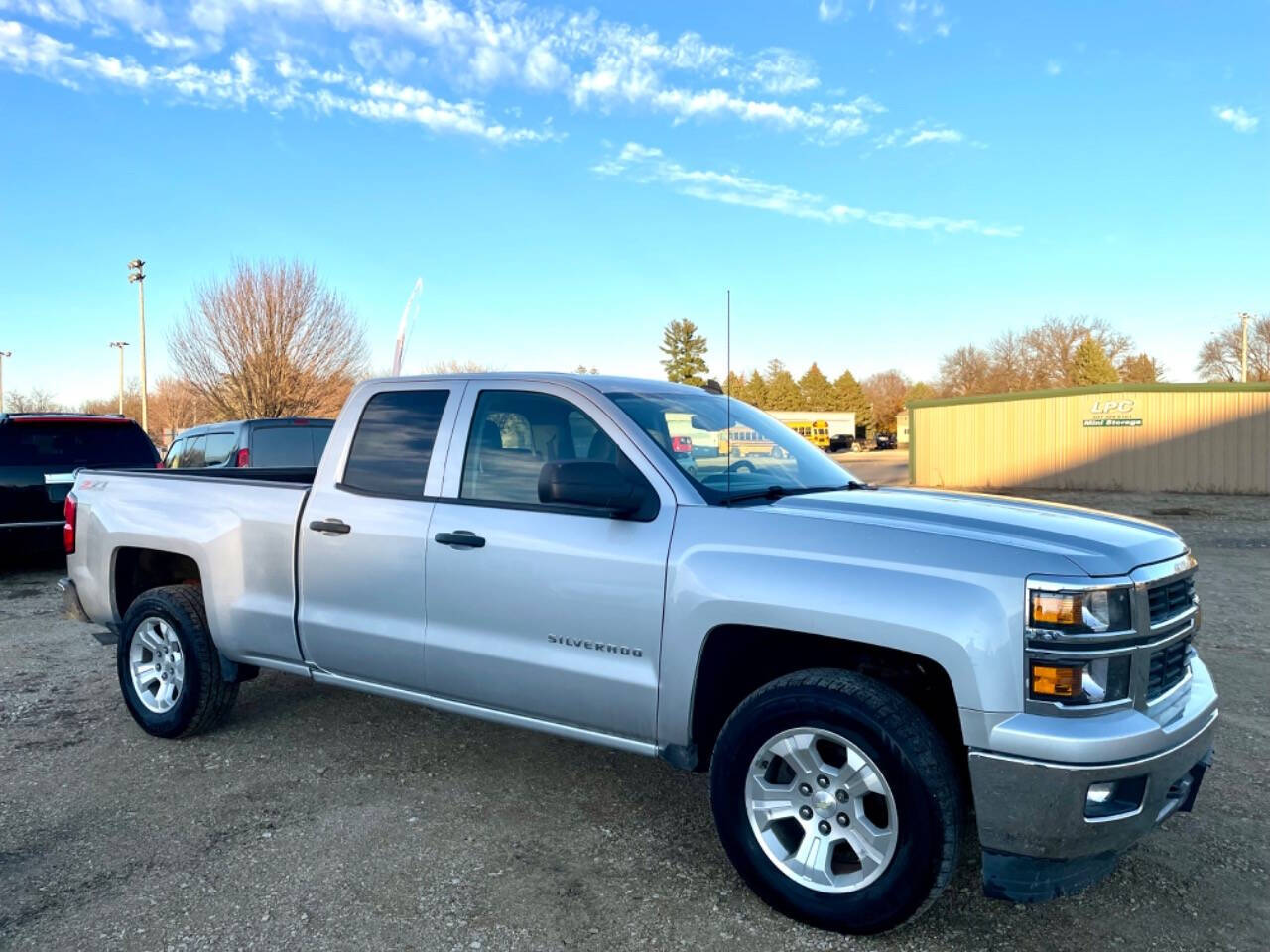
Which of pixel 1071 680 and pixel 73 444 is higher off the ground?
pixel 73 444

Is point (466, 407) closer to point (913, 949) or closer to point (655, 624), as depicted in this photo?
point (655, 624)

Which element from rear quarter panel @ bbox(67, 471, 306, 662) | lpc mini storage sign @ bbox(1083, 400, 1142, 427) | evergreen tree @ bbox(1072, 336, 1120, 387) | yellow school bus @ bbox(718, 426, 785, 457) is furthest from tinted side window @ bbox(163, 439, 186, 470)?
evergreen tree @ bbox(1072, 336, 1120, 387)

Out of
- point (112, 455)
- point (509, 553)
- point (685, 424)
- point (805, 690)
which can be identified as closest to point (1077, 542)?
point (805, 690)

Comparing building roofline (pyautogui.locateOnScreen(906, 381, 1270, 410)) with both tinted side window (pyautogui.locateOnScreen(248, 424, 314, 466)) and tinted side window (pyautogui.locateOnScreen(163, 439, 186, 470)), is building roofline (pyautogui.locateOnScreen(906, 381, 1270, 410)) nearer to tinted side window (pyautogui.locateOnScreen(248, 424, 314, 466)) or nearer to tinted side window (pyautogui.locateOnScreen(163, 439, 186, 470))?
tinted side window (pyautogui.locateOnScreen(248, 424, 314, 466))

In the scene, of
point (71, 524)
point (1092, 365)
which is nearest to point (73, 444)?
point (71, 524)

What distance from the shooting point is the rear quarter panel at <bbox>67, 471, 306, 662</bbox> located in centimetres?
453

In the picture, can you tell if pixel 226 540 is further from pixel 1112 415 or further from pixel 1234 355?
pixel 1234 355

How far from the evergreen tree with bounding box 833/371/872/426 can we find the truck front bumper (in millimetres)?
99496

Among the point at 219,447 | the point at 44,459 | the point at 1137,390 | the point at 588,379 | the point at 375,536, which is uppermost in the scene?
the point at 1137,390

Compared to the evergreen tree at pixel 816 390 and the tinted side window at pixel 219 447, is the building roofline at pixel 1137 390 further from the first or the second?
the evergreen tree at pixel 816 390

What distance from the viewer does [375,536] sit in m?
4.18

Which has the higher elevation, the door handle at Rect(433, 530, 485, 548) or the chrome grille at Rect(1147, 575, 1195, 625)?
the door handle at Rect(433, 530, 485, 548)

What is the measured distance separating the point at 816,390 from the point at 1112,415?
78.1 metres

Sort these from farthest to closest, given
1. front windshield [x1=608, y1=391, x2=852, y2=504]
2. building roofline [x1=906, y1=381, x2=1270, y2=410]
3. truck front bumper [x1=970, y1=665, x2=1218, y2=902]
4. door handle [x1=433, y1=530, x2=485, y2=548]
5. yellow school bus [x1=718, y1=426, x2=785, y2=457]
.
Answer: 1. building roofline [x1=906, y1=381, x2=1270, y2=410]
2. yellow school bus [x1=718, y1=426, x2=785, y2=457]
3. door handle [x1=433, y1=530, x2=485, y2=548]
4. front windshield [x1=608, y1=391, x2=852, y2=504]
5. truck front bumper [x1=970, y1=665, x2=1218, y2=902]
